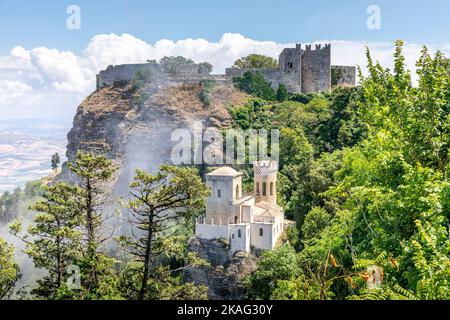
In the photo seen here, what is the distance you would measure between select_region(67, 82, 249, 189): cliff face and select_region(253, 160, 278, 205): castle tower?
11527mm

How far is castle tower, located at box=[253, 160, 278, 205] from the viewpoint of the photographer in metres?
32.5

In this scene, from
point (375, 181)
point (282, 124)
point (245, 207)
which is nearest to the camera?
point (375, 181)

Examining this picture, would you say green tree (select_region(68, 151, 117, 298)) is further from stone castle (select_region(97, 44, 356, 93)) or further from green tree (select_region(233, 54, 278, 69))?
green tree (select_region(233, 54, 278, 69))

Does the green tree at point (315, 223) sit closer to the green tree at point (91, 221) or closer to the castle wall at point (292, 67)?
the green tree at point (91, 221)

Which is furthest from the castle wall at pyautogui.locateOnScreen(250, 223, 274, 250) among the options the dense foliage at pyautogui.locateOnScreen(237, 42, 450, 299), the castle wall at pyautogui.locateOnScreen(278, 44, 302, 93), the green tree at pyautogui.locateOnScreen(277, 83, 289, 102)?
the castle wall at pyautogui.locateOnScreen(278, 44, 302, 93)

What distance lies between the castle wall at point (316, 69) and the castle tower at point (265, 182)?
21650 millimetres

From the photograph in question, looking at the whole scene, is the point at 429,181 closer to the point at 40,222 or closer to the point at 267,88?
the point at 40,222

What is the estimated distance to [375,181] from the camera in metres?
13.5

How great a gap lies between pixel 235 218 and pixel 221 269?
115 inches

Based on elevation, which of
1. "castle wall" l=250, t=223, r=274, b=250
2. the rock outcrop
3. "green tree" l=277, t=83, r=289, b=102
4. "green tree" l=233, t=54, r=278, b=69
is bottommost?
the rock outcrop

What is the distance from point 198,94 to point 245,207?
61.0ft

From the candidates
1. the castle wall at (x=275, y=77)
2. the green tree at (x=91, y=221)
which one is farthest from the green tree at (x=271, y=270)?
the castle wall at (x=275, y=77)
